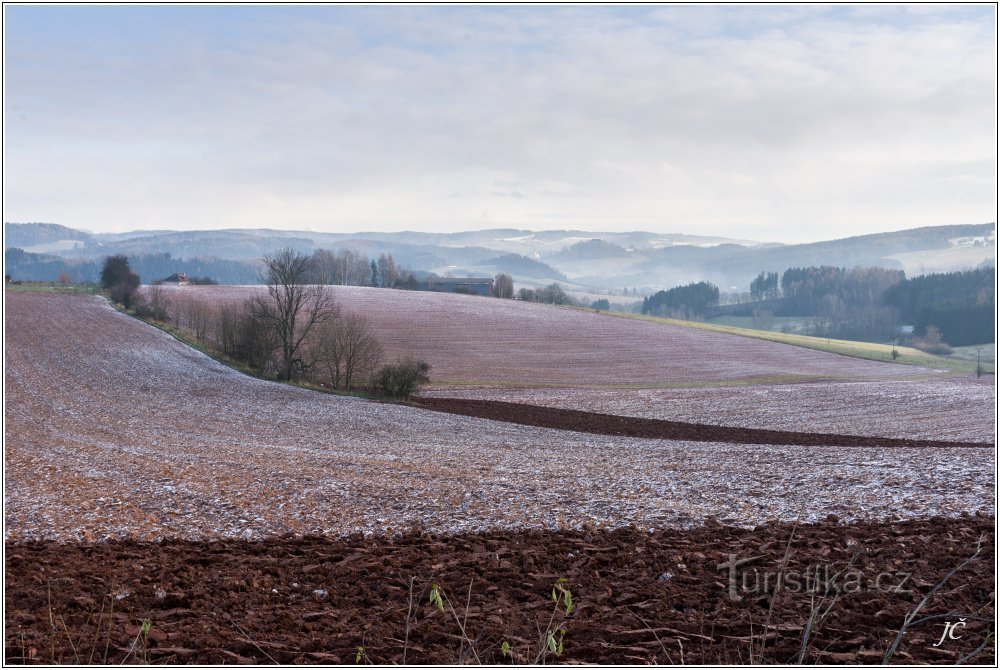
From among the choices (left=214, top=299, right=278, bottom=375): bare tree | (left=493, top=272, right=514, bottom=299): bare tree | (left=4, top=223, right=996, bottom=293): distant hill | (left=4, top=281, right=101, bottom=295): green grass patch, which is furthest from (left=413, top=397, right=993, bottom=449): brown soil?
(left=493, top=272, right=514, bottom=299): bare tree

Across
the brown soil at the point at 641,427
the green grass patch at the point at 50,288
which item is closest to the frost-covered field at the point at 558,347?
the green grass patch at the point at 50,288

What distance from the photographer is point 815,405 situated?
2830cm

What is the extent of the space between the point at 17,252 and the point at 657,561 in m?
68.2

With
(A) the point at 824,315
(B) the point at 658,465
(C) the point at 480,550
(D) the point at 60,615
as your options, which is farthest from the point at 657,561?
(A) the point at 824,315

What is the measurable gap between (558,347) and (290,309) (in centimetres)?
1731

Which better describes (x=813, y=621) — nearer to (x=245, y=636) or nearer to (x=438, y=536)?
(x=245, y=636)

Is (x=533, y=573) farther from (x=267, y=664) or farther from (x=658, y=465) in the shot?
(x=658, y=465)

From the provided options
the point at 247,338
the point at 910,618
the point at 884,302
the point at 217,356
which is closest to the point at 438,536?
the point at 910,618

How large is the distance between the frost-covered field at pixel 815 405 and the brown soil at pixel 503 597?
16224mm

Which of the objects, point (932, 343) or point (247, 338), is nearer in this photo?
point (247, 338)

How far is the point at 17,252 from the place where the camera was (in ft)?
201

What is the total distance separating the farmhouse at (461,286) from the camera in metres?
61.9

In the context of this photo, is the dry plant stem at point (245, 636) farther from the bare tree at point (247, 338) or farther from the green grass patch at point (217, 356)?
the bare tree at point (247, 338)

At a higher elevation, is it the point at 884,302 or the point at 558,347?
the point at 884,302
